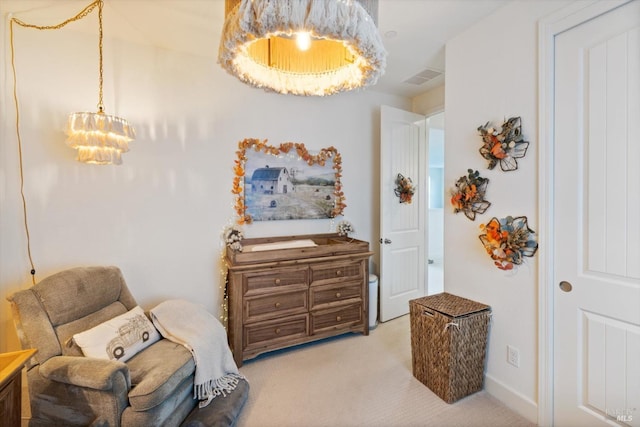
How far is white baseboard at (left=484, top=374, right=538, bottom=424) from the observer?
1722 mm

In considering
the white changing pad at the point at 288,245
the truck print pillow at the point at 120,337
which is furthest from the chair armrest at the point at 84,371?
the white changing pad at the point at 288,245

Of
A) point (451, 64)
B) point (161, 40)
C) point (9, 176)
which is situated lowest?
point (9, 176)

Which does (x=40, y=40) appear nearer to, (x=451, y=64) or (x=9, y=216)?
(x=9, y=216)

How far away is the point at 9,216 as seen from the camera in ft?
6.56

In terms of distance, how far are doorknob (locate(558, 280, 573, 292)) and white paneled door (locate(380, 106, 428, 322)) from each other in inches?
62.9

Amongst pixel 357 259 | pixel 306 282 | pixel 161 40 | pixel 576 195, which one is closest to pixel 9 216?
pixel 161 40

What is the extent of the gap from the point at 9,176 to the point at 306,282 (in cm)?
232

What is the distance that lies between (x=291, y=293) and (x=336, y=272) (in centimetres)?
47

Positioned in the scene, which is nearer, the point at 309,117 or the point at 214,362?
the point at 214,362

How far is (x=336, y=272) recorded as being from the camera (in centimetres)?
265

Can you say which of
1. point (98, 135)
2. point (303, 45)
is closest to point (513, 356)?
point (303, 45)

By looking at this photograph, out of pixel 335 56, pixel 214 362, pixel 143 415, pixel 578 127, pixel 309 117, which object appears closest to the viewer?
pixel 335 56

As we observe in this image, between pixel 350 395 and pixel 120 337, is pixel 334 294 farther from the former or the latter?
pixel 120 337

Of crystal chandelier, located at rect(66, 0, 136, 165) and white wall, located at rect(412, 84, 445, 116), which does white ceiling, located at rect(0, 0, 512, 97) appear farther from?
white wall, located at rect(412, 84, 445, 116)
